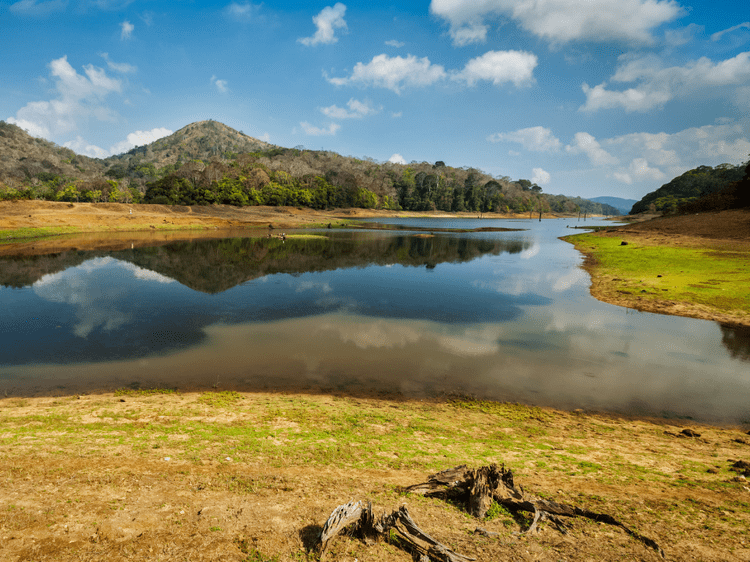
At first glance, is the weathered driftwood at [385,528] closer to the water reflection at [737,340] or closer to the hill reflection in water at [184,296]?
the hill reflection in water at [184,296]

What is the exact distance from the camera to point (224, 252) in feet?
128

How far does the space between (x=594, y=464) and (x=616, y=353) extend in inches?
361

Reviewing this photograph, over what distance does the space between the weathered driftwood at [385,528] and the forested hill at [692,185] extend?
138887 mm

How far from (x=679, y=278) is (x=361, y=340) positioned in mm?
26571

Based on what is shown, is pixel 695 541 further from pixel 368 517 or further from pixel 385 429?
pixel 385 429

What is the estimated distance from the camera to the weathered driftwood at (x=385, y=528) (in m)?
4.16

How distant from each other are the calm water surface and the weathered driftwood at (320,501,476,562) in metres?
6.55

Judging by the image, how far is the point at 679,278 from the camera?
2712 centimetres

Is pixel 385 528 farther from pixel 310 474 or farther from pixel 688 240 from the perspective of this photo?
pixel 688 240

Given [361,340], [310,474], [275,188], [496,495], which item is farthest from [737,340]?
[275,188]

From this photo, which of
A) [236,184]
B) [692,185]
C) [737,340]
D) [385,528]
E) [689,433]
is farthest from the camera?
[692,185]

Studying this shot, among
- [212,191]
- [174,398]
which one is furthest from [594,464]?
[212,191]

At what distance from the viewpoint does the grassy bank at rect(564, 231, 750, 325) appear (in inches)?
792

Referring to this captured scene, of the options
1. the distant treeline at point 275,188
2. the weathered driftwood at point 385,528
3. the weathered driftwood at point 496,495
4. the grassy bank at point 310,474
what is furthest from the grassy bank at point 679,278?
the distant treeline at point 275,188
